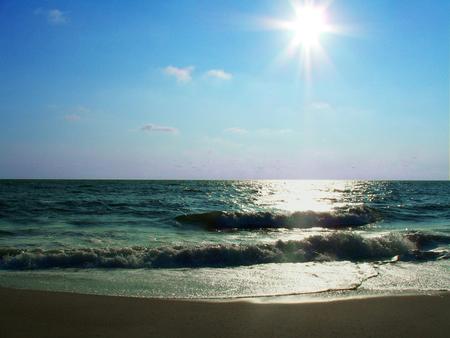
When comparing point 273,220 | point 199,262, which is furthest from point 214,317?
point 273,220

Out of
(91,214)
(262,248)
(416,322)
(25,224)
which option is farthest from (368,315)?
(91,214)

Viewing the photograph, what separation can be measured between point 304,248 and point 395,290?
463cm

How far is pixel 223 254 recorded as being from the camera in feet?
34.4

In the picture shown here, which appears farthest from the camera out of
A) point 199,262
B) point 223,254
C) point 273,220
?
point 273,220

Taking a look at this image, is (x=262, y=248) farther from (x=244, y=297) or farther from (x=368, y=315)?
(x=368, y=315)

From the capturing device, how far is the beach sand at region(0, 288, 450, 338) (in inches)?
188

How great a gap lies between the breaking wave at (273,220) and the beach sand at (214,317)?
12449 millimetres

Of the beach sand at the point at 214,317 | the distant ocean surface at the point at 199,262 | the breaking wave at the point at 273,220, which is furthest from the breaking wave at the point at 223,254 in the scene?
the breaking wave at the point at 273,220

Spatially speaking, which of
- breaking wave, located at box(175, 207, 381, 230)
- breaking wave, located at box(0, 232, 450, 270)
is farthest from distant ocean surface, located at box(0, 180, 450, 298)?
breaking wave, located at box(175, 207, 381, 230)

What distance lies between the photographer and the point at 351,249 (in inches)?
465

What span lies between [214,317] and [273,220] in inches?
626

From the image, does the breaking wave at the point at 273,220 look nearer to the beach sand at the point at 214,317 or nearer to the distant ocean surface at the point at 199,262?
the distant ocean surface at the point at 199,262

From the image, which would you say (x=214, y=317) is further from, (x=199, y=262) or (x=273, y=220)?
(x=273, y=220)

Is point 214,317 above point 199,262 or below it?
above
